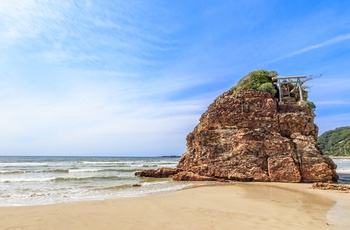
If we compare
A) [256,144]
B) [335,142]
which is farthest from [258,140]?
[335,142]

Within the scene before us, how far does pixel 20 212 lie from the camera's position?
9.30 m

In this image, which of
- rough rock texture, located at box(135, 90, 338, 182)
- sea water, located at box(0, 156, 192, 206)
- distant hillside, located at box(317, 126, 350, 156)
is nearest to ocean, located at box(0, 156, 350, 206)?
sea water, located at box(0, 156, 192, 206)

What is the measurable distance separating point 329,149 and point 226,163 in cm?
12191

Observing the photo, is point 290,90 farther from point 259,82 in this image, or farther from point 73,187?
point 73,187

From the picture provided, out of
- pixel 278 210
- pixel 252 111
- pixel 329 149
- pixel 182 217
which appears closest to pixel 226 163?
pixel 252 111


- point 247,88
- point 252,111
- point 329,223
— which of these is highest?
point 247,88

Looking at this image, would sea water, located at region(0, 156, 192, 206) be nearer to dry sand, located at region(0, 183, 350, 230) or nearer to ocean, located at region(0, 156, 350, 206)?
ocean, located at region(0, 156, 350, 206)

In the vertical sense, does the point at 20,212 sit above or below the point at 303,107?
below

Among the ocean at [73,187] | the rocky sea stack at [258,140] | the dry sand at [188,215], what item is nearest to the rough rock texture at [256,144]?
the rocky sea stack at [258,140]

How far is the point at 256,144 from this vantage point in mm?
20562

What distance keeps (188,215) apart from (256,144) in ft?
43.3

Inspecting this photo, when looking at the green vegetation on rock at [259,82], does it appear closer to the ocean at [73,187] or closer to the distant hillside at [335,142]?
the ocean at [73,187]

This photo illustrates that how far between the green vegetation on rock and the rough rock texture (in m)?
1.31

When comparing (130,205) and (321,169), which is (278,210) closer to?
(130,205)
